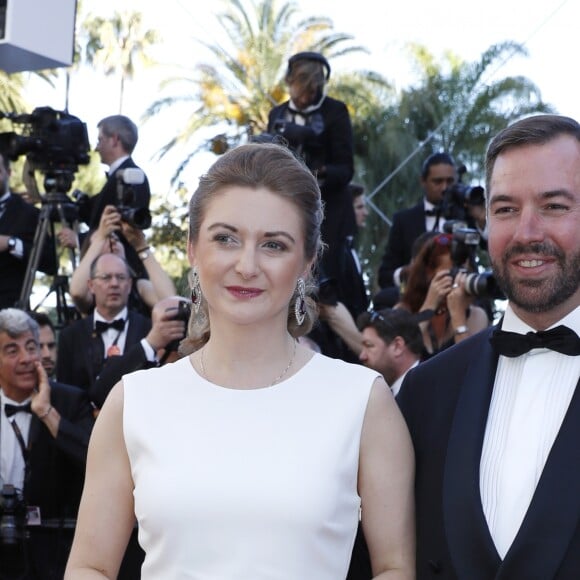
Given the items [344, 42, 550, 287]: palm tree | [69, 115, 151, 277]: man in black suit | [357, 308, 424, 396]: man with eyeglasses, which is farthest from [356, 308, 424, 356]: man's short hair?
[344, 42, 550, 287]: palm tree

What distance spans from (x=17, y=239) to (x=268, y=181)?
14.9 ft

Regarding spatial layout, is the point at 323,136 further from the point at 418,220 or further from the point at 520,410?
the point at 520,410

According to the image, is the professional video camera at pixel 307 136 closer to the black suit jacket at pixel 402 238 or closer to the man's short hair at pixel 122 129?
the black suit jacket at pixel 402 238

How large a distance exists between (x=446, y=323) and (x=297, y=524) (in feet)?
11.8

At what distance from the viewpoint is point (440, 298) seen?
231 inches

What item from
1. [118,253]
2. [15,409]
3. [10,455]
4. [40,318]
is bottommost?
[10,455]

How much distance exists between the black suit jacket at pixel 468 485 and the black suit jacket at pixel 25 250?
4645 mm

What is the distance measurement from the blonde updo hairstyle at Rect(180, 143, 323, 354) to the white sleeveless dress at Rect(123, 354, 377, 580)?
0.91ft

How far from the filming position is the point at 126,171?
21.8 ft

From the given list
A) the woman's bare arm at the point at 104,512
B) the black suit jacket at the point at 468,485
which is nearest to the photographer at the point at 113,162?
the woman's bare arm at the point at 104,512

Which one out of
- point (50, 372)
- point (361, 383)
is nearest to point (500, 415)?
point (361, 383)

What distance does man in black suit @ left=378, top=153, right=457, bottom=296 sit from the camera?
22.9ft

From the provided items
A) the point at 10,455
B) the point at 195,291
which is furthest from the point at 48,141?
the point at 195,291

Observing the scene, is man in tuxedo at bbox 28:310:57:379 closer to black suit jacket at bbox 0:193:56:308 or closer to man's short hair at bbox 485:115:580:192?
black suit jacket at bbox 0:193:56:308
